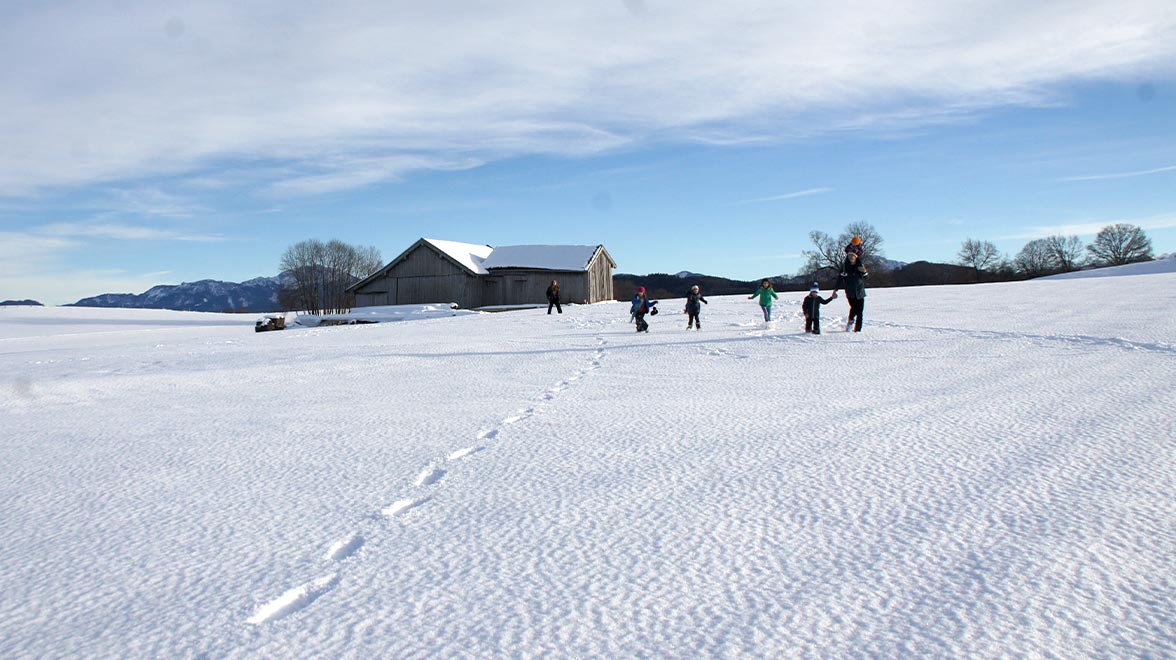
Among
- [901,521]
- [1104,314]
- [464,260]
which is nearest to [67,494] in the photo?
[901,521]

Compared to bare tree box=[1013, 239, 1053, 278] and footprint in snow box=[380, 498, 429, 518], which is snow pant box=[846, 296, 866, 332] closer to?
footprint in snow box=[380, 498, 429, 518]

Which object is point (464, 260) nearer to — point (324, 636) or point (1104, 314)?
point (1104, 314)

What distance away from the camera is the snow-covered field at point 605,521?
2.18 m

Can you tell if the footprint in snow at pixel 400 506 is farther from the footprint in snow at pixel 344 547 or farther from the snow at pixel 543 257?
the snow at pixel 543 257

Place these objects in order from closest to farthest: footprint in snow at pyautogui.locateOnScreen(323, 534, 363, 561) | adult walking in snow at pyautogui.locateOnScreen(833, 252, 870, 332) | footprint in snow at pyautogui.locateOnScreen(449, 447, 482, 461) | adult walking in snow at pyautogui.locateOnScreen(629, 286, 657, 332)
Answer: footprint in snow at pyautogui.locateOnScreen(323, 534, 363, 561)
footprint in snow at pyautogui.locateOnScreen(449, 447, 482, 461)
adult walking in snow at pyautogui.locateOnScreen(833, 252, 870, 332)
adult walking in snow at pyautogui.locateOnScreen(629, 286, 657, 332)

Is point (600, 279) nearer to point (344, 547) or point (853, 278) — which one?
point (853, 278)

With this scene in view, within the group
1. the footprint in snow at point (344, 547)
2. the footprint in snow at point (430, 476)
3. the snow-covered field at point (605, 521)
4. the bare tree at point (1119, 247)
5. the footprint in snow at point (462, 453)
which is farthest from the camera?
the bare tree at point (1119, 247)

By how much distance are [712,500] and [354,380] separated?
602cm

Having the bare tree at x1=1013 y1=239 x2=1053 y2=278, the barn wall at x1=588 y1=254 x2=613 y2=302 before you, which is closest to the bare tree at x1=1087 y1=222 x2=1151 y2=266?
the bare tree at x1=1013 y1=239 x2=1053 y2=278

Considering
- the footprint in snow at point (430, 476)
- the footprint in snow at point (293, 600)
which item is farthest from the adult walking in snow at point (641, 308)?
the footprint in snow at point (293, 600)

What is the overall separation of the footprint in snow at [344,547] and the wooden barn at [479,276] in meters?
37.3

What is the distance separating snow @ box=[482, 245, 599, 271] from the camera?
4116cm

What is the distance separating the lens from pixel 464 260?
133ft

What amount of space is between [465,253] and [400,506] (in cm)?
3958
